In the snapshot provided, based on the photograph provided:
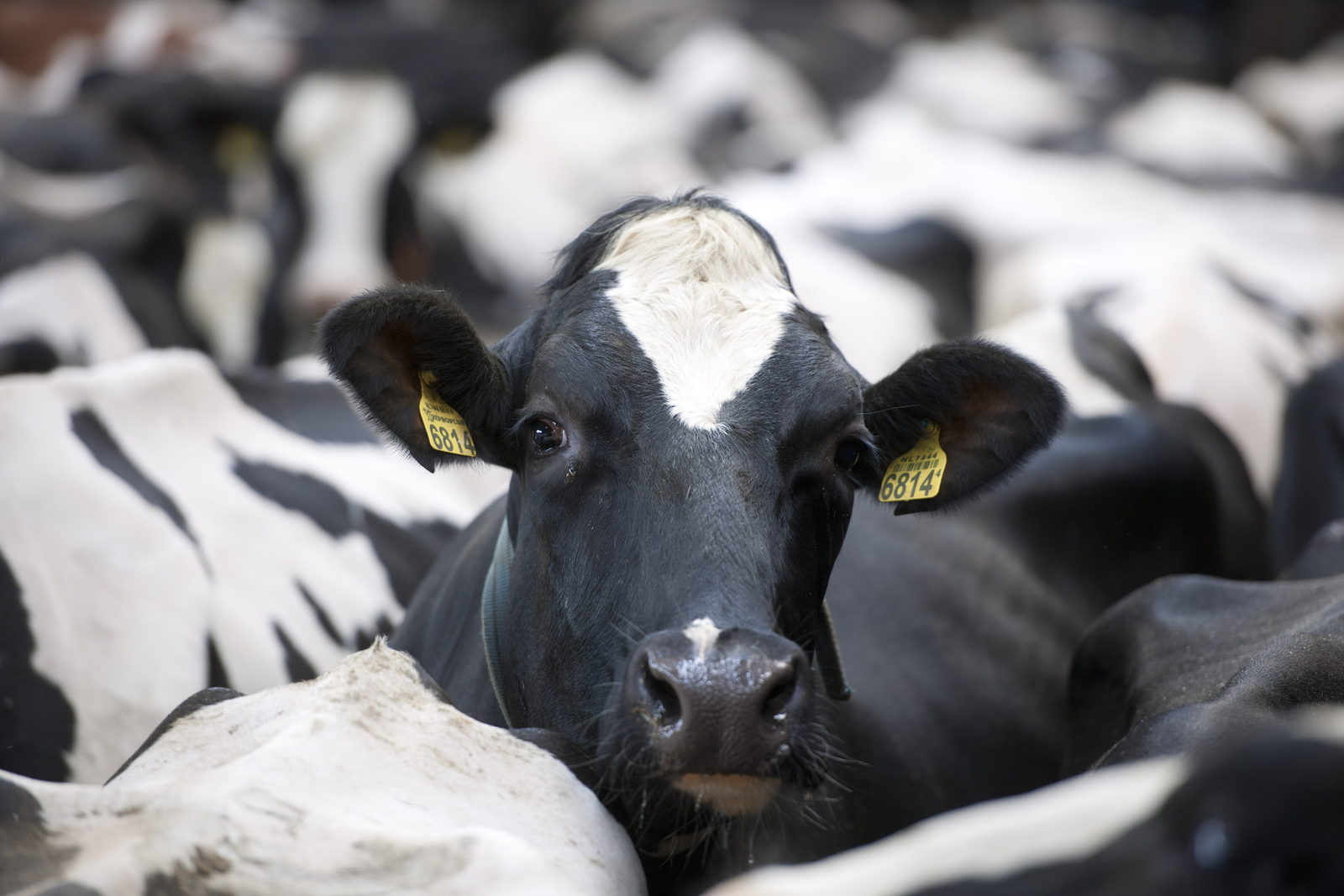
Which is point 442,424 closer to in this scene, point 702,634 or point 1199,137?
point 702,634

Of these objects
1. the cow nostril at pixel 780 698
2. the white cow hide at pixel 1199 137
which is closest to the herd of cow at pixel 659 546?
the cow nostril at pixel 780 698

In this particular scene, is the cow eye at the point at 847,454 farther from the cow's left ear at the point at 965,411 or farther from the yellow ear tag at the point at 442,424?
the yellow ear tag at the point at 442,424

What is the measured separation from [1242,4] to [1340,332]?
37.2 ft

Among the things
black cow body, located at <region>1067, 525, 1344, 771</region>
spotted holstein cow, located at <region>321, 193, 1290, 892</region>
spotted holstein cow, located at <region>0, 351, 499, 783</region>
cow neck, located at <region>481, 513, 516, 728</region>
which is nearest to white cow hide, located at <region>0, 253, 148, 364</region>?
spotted holstein cow, located at <region>0, 351, 499, 783</region>

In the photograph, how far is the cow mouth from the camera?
1.96 metres

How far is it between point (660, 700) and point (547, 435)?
61 centimetres

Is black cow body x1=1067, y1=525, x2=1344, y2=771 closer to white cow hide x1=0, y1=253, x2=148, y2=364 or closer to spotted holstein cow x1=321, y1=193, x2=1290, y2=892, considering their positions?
spotted holstein cow x1=321, y1=193, x2=1290, y2=892

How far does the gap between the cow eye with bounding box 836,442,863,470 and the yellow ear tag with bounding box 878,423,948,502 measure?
19 cm

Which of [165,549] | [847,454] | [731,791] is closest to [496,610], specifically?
[847,454]

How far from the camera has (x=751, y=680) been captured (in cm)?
188

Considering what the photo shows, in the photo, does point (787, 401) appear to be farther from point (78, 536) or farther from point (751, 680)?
point (78, 536)

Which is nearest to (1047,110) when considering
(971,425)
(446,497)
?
(446,497)

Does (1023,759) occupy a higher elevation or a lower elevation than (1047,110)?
higher

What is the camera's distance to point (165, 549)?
3.22m
